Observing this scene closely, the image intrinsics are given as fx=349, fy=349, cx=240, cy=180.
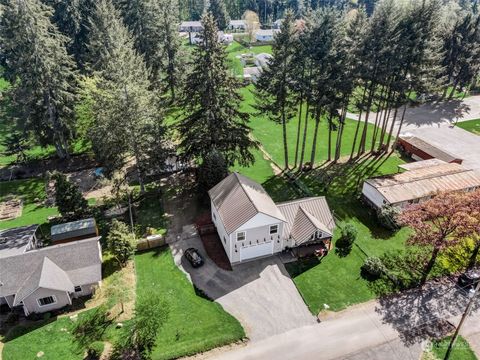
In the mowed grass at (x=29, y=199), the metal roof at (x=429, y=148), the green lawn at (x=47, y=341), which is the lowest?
the green lawn at (x=47, y=341)

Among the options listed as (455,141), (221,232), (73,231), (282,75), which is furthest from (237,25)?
(73,231)

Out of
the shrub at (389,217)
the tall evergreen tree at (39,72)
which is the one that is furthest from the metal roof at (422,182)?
the tall evergreen tree at (39,72)

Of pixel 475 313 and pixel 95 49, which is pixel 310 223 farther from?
pixel 95 49

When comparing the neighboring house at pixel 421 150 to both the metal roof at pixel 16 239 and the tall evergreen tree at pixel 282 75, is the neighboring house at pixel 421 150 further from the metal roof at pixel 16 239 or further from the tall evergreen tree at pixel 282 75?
the metal roof at pixel 16 239

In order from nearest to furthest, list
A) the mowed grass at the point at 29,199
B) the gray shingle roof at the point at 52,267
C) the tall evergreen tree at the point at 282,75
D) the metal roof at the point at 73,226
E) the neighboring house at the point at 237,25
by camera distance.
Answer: the gray shingle roof at the point at 52,267, the metal roof at the point at 73,226, the tall evergreen tree at the point at 282,75, the mowed grass at the point at 29,199, the neighboring house at the point at 237,25

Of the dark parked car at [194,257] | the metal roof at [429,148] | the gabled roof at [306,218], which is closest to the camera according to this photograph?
the dark parked car at [194,257]

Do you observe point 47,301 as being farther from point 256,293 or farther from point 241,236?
point 256,293

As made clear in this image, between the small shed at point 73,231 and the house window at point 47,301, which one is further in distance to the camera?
the small shed at point 73,231
